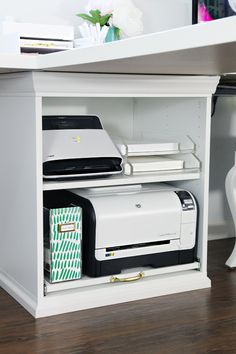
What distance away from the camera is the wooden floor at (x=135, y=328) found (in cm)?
173

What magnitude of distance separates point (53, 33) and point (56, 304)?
0.95 metres

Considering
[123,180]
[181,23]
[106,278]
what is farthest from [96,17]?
[106,278]

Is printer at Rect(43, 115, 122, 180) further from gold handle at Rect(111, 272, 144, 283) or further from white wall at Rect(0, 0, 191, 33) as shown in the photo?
white wall at Rect(0, 0, 191, 33)

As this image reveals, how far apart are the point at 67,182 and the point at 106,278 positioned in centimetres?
36

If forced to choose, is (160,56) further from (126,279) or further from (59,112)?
(59,112)

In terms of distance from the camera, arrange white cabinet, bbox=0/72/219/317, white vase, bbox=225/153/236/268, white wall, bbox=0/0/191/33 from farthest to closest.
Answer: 1. white vase, bbox=225/153/236/268
2. white wall, bbox=0/0/191/33
3. white cabinet, bbox=0/72/219/317

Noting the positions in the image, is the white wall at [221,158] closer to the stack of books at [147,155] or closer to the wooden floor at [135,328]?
the stack of books at [147,155]

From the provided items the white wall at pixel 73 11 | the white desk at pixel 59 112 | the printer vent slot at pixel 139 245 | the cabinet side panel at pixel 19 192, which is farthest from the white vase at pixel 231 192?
the cabinet side panel at pixel 19 192

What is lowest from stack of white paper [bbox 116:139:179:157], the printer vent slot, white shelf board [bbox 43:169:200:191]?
the printer vent slot

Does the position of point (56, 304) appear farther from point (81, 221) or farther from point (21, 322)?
point (81, 221)

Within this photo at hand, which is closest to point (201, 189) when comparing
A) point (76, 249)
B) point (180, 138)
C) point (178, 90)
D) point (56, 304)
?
point (180, 138)

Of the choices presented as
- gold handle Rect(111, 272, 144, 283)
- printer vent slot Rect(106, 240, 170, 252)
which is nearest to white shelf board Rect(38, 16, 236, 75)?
printer vent slot Rect(106, 240, 170, 252)

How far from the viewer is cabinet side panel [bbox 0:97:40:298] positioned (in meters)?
1.94

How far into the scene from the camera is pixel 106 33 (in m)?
2.40
